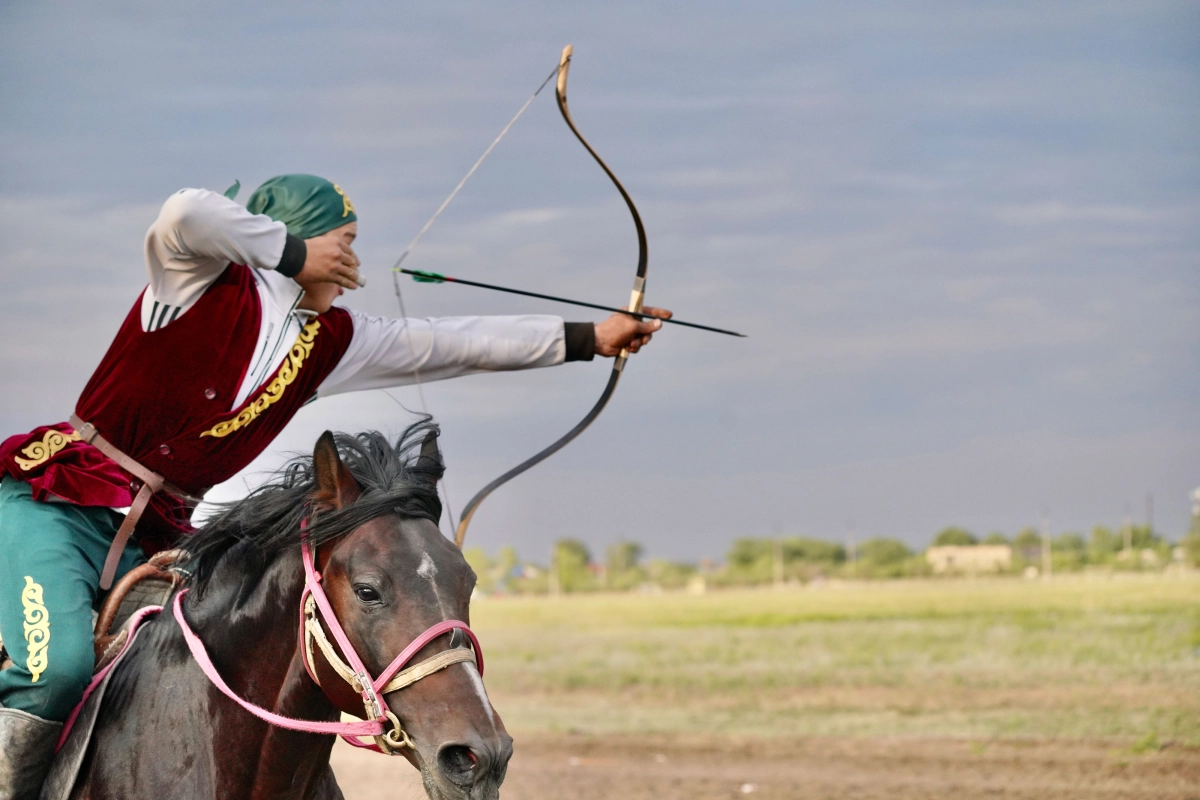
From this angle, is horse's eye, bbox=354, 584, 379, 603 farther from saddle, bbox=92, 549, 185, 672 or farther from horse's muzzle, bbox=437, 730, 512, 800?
saddle, bbox=92, 549, 185, 672

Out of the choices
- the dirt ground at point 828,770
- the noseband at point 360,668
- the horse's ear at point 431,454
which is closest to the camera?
the noseband at point 360,668

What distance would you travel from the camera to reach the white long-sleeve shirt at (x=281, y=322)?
143 inches

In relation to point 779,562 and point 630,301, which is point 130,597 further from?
point 779,562

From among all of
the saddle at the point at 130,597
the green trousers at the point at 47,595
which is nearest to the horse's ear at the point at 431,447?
the saddle at the point at 130,597

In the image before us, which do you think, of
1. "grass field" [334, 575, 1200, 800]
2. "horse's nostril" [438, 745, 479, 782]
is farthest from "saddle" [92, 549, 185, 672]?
"horse's nostril" [438, 745, 479, 782]

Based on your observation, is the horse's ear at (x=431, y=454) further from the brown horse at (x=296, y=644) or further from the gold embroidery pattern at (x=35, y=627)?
the gold embroidery pattern at (x=35, y=627)

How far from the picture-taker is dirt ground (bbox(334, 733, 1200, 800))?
11203mm

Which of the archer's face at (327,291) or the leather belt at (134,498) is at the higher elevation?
the archer's face at (327,291)

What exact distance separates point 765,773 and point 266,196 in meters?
9.71

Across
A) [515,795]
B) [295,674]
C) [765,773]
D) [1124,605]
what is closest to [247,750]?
[295,674]

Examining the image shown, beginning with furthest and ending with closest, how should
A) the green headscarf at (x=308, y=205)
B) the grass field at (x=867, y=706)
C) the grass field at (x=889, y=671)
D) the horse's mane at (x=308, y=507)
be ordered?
1. the grass field at (x=889, y=671)
2. the grass field at (x=867, y=706)
3. the green headscarf at (x=308, y=205)
4. the horse's mane at (x=308, y=507)

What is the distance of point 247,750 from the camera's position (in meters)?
3.47

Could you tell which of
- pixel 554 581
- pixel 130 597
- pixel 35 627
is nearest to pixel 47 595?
pixel 35 627

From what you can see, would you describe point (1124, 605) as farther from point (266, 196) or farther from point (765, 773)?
point (266, 196)
